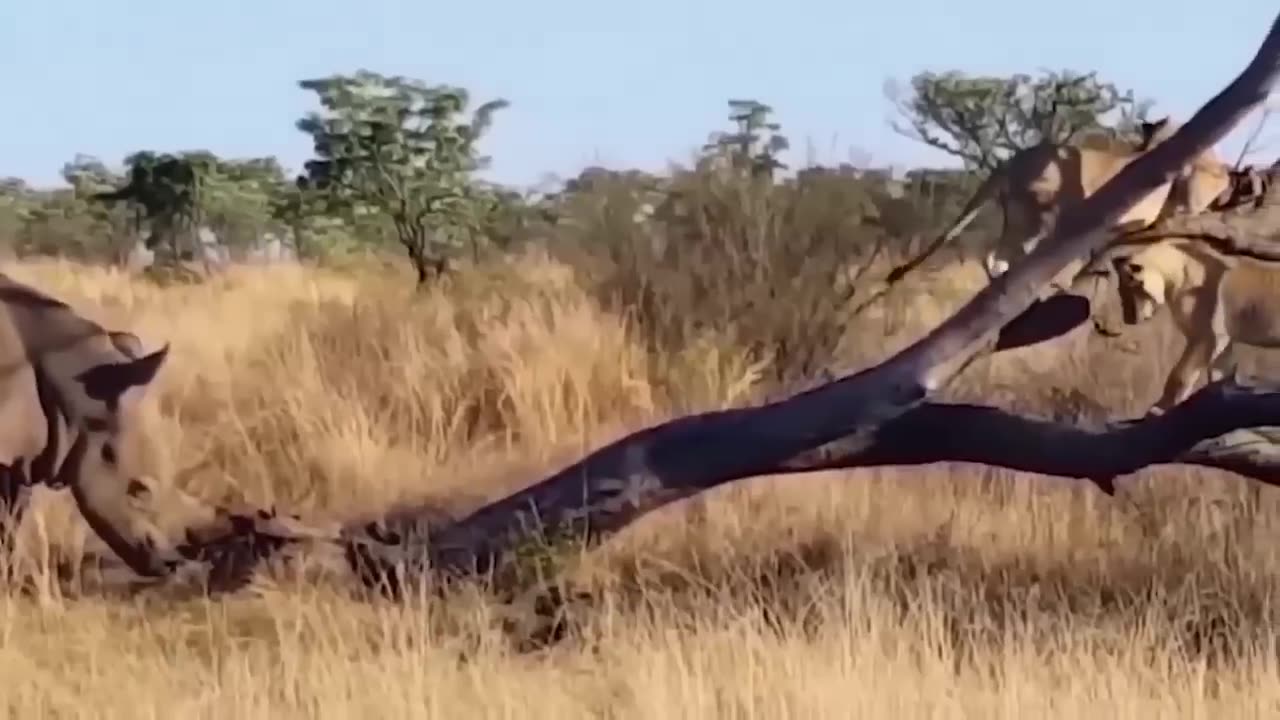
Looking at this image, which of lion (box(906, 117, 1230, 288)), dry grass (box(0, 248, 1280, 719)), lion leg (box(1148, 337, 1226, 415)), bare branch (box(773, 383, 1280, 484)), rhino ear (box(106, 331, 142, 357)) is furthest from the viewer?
lion (box(906, 117, 1230, 288))

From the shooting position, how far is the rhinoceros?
25.9 feet

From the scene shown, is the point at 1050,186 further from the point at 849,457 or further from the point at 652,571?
the point at 652,571

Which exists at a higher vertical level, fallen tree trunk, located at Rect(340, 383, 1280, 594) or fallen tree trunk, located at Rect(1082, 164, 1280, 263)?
fallen tree trunk, located at Rect(1082, 164, 1280, 263)

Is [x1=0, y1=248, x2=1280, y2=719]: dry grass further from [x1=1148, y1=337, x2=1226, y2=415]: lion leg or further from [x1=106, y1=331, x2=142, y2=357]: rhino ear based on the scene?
[x1=106, y1=331, x2=142, y2=357]: rhino ear

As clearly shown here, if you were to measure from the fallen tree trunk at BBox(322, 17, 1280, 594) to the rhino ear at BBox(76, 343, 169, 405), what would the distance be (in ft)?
4.55

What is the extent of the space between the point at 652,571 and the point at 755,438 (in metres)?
0.61

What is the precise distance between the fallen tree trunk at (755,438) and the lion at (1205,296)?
18.7 ft

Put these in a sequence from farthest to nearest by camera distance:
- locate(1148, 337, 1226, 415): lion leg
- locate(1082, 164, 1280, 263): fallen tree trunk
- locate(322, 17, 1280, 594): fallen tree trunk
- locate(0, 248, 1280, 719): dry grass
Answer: locate(1148, 337, 1226, 415): lion leg → locate(1082, 164, 1280, 263): fallen tree trunk → locate(322, 17, 1280, 594): fallen tree trunk → locate(0, 248, 1280, 719): dry grass

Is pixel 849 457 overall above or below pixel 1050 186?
below

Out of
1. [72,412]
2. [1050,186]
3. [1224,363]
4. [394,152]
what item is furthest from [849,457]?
[394,152]

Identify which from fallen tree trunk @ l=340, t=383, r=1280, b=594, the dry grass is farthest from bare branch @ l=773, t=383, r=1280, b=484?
the dry grass

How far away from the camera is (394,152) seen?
30.0 metres

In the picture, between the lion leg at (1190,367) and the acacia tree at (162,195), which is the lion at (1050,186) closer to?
the lion leg at (1190,367)

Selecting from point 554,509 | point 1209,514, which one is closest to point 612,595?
point 554,509
